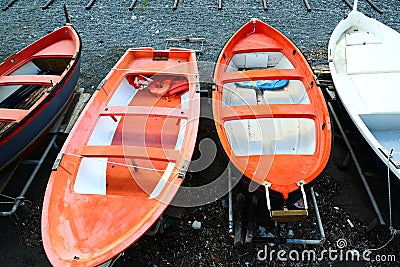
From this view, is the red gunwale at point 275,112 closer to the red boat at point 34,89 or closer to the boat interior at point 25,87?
the red boat at point 34,89

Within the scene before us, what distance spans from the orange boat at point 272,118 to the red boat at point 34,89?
2.35 meters

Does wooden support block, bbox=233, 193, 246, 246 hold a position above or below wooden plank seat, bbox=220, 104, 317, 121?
below

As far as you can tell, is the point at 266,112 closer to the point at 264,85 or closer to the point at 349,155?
the point at 264,85

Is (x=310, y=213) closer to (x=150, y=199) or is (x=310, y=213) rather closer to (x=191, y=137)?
(x=191, y=137)

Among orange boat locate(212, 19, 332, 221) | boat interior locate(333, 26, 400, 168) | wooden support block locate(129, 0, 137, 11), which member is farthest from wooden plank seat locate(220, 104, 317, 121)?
wooden support block locate(129, 0, 137, 11)

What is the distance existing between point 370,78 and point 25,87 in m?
5.45

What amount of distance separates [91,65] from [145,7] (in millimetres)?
2663

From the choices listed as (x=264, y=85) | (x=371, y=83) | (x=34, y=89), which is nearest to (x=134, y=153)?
(x=264, y=85)

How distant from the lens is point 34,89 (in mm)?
5379

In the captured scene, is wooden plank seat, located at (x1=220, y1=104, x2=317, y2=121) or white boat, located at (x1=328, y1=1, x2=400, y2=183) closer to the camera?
wooden plank seat, located at (x1=220, y1=104, x2=317, y2=121)

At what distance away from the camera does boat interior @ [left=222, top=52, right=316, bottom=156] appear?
414cm

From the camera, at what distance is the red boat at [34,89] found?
13.8 ft

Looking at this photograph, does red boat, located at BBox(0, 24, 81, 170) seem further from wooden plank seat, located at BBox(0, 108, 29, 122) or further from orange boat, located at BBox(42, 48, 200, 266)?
orange boat, located at BBox(42, 48, 200, 266)

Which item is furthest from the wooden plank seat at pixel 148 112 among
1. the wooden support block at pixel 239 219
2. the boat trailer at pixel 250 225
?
the wooden support block at pixel 239 219
